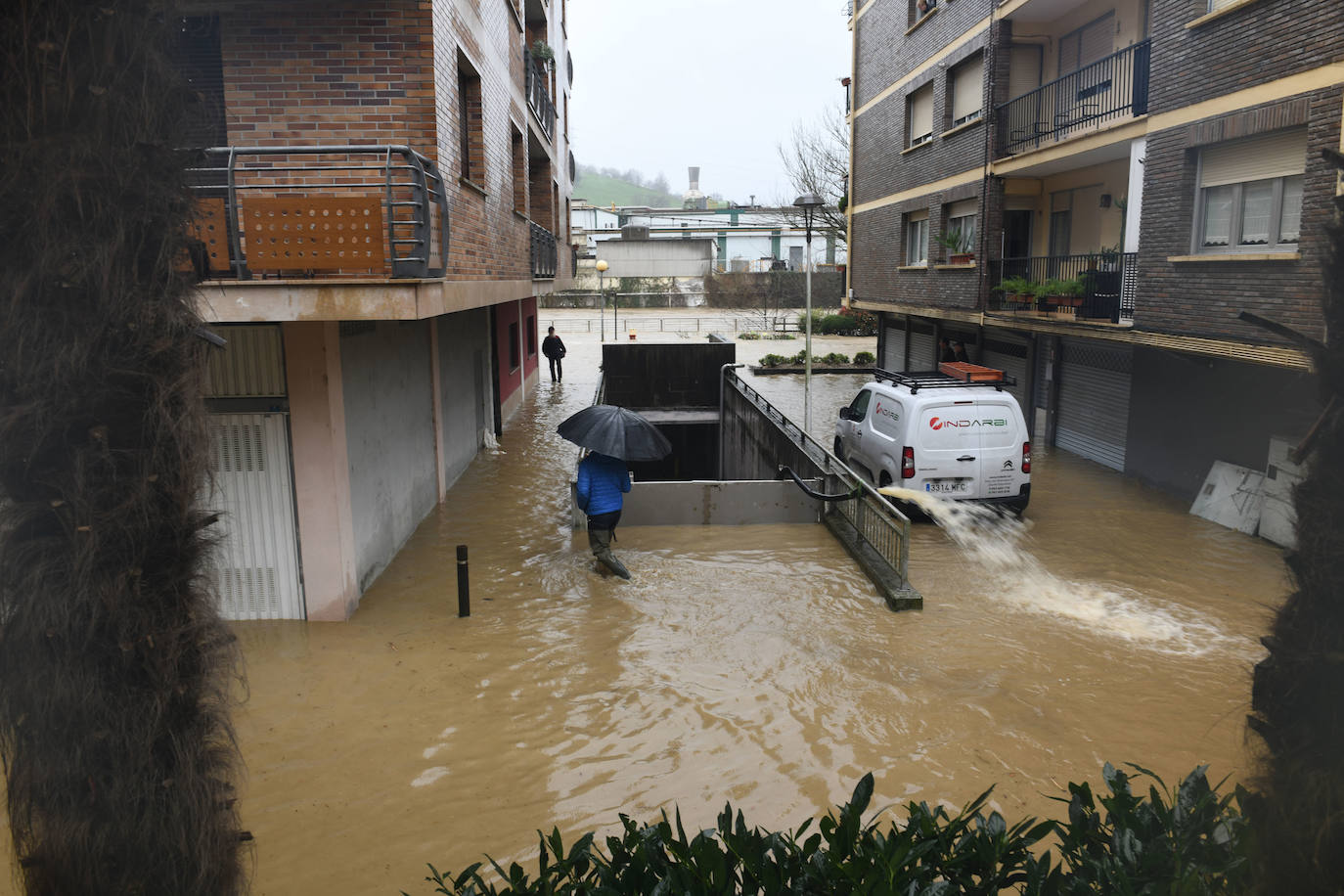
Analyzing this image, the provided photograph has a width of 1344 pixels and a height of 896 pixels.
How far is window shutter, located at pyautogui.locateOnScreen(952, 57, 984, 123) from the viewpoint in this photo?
17469mm

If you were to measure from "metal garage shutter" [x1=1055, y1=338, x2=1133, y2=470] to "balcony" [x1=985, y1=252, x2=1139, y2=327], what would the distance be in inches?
50.6

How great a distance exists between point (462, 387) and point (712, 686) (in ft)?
30.8

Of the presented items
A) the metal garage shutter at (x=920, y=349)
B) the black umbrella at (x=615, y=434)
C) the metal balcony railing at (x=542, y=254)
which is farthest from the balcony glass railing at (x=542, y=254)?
the metal garage shutter at (x=920, y=349)

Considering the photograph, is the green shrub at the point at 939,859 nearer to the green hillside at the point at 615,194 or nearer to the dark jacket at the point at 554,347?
the dark jacket at the point at 554,347

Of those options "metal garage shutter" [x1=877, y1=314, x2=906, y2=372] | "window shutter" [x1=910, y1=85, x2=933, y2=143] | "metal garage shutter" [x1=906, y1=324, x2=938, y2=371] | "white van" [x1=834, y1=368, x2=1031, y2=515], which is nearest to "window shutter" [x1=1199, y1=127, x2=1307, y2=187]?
"white van" [x1=834, y1=368, x2=1031, y2=515]

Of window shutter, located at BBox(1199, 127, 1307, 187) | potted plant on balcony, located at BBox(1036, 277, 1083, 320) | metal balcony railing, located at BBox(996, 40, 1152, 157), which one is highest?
metal balcony railing, located at BBox(996, 40, 1152, 157)

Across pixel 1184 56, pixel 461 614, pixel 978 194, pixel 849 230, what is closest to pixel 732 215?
pixel 849 230

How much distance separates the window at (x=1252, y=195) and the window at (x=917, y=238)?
29.4 feet

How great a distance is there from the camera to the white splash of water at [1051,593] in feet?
26.6

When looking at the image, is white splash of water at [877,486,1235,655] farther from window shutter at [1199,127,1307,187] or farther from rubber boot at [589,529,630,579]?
window shutter at [1199,127,1307,187]

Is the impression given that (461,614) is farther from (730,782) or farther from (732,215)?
(732,215)

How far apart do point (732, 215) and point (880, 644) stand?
68267 millimetres

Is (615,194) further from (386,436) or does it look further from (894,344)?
(386,436)

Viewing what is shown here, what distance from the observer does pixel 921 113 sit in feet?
67.2
